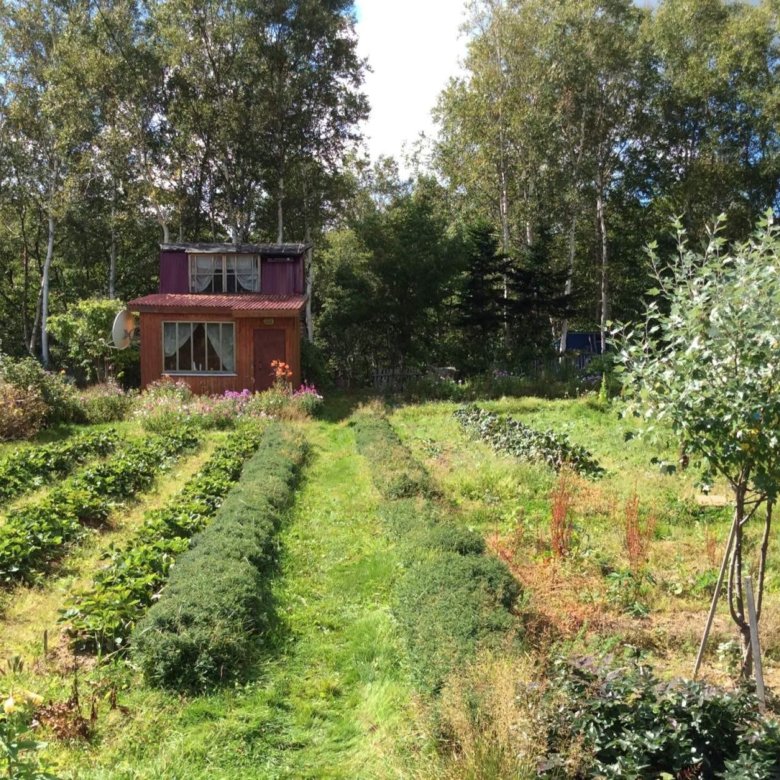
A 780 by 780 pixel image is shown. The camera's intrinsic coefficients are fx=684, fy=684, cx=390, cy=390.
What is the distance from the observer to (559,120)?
27.4 meters

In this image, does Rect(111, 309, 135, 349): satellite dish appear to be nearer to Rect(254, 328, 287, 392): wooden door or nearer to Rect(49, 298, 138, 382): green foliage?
Rect(49, 298, 138, 382): green foliage

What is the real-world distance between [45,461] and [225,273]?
14134mm

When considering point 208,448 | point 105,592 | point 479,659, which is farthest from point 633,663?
point 208,448

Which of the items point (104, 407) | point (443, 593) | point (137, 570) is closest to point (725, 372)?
point (443, 593)

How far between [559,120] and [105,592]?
2664cm

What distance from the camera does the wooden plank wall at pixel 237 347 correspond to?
21.5m

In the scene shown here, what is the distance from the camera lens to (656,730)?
3.31 meters

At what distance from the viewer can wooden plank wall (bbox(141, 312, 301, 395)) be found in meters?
21.5

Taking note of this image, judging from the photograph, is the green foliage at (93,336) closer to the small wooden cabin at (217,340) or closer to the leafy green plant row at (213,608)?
the small wooden cabin at (217,340)

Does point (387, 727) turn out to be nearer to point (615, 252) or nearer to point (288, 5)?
point (288, 5)

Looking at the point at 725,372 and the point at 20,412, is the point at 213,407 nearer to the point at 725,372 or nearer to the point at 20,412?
the point at 20,412

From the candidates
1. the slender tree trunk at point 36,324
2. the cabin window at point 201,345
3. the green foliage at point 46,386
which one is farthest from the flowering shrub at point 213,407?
the slender tree trunk at point 36,324

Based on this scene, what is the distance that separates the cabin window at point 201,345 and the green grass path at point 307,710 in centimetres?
1547

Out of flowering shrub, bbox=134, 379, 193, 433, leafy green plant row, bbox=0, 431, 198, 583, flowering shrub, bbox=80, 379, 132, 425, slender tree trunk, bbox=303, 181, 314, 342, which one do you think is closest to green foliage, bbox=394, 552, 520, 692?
leafy green plant row, bbox=0, 431, 198, 583
